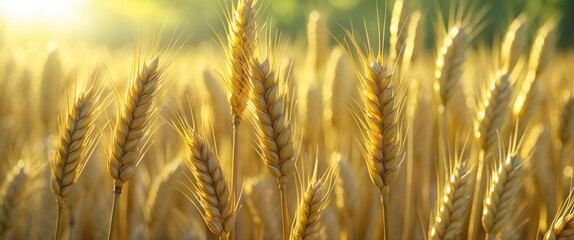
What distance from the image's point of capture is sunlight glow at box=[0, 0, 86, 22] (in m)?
11.5

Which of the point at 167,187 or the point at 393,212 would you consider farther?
the point at 393,212

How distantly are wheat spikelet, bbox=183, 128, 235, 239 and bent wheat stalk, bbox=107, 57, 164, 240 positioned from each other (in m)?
0.11

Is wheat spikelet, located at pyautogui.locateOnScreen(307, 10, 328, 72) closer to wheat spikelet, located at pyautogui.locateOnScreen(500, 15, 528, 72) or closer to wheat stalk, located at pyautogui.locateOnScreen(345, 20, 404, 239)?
wheat spikelet, located at pyautogui.locateOnScreen(500, 15, 528, 72)

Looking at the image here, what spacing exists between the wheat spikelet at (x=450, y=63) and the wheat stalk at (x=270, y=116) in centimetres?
82

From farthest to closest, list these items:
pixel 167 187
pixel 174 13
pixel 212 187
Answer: pixel 174 13, pixel 167 187, pixel 212 187

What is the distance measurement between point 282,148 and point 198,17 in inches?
864

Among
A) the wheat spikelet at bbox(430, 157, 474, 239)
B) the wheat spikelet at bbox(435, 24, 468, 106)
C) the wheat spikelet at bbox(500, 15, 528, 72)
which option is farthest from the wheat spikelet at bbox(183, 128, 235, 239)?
the wheat spikelet at bbox(500, 15, 528, 72)

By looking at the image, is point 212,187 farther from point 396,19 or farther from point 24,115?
point 24,115

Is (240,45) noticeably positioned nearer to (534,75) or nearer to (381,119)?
(381,119)

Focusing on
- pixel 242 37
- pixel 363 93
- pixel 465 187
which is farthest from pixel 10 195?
pixel 465 187

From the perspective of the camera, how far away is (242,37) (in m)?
1.27

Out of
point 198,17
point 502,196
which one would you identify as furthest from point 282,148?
point 198,17

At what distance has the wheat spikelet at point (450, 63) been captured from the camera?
5.94 ft

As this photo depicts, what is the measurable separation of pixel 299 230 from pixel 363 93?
35 centimetres
